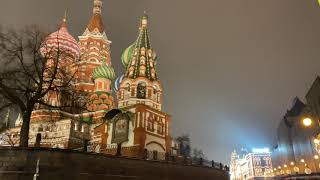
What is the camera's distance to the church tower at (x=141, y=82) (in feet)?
148

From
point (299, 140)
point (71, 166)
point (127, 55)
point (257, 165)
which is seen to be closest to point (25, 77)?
point (71, 166)

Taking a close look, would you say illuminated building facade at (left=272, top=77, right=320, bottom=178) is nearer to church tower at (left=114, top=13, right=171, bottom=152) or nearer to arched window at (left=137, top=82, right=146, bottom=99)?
church tower at (left=114, top=13, right=171, bottom=152)

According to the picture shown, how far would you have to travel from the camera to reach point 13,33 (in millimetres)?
21922

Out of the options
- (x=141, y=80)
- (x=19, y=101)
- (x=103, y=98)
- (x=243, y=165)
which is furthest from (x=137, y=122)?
(x=243, y=165)

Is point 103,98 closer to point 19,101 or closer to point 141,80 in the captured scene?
point 141,80

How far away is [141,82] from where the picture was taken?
150 ft

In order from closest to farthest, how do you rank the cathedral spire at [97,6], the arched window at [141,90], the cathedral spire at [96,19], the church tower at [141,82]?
the church tower at [141,82] < the arched window at [141,90] < the cathedral spire at [96,19] < the cathedral spire at [97,6]

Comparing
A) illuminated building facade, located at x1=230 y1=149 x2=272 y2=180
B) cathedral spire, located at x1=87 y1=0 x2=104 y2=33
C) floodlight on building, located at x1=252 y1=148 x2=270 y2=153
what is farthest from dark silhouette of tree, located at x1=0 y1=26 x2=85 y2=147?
floodlight on building, located at x1=252 y1=148 x2=270 y2=153

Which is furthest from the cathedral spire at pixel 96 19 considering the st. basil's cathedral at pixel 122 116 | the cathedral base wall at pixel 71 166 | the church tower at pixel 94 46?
the cathedral base wall at pixel 71 166

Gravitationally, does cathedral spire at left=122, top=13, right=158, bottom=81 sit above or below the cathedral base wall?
above

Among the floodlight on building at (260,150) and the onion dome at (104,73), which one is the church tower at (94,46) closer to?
the onion dome at (104,73)

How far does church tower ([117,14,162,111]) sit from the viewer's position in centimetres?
4503

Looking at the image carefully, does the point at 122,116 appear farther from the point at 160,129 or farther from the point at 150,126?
the point at 160,129

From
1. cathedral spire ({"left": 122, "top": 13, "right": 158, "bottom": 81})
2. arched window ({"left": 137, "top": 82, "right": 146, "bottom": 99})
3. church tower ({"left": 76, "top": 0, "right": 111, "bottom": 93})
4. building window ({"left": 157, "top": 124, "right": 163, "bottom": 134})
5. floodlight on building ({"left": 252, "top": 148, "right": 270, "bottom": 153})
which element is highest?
church tower ({"left": 76, "top": 0, "right": 111, "bottom": 93})
